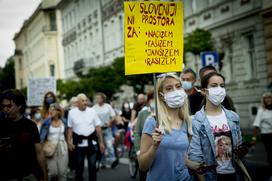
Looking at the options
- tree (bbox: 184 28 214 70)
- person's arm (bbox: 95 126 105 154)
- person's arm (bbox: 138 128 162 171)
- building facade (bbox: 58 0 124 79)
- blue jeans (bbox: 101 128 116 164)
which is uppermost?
building facade (bbox: 58 0 124 79)

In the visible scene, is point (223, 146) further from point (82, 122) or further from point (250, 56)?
point (250, 56)

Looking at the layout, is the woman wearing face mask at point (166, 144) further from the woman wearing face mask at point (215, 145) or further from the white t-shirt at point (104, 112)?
the white t-shirt at point (104, 112)

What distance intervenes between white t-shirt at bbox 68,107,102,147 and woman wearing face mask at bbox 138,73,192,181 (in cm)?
523

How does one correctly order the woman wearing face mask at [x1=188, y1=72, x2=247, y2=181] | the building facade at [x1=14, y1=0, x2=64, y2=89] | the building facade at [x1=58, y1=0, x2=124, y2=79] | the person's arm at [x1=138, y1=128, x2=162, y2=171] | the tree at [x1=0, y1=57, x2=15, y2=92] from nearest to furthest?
the person's arm at [x1=138, y1=128, x2=162, y2=171], the woman wearing face mask at [x1=188, y1=72, x2=247, y2=181], the building facade at [x1=58, y1=0, x2=124, y2=79], the building facade at [x1=14, y1=0, x2=64, y2=89], the tree at [x1=0, y1=57, x2=15, y2=92]

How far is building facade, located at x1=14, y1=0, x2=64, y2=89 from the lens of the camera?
76375mm

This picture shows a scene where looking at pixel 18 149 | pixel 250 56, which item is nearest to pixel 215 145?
pixel 18 149

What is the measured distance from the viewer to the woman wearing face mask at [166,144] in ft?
15.9

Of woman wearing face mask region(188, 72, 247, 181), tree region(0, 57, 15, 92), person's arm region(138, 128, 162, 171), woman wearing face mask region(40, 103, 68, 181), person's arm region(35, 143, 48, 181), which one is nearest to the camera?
person's arm region(138, 128, 162, 171)

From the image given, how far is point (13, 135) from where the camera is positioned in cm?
552

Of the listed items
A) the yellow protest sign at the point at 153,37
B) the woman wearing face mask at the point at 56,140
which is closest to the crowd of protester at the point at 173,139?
the yellow protest sign at the point at 153,37

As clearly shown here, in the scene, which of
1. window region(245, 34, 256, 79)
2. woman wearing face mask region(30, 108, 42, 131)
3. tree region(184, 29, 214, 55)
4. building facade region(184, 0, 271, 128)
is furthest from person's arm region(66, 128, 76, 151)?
window region(245, 34, 256, 79)

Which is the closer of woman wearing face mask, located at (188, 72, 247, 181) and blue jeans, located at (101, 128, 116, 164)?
woman wearing face mask, located at (188, 72, 247, 181)

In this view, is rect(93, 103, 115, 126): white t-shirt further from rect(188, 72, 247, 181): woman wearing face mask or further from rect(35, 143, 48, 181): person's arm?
rect(188, 72, 247, 181): woman wearing face mask

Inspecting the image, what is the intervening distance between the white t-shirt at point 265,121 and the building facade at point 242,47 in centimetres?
1195
